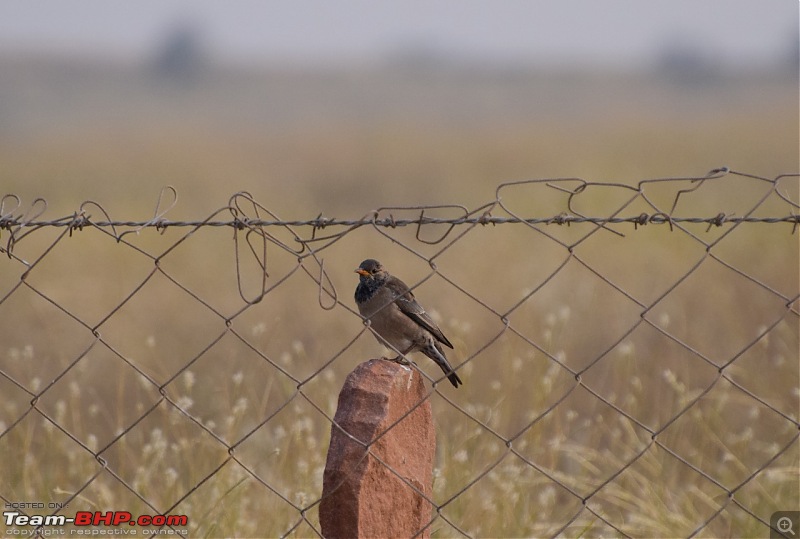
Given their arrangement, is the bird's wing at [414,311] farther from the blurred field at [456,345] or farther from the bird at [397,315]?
the blurred field at [456,345]

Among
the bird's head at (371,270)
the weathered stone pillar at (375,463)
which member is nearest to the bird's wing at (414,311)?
the bird's head at (371,270)

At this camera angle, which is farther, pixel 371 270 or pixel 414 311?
pixel 371 270

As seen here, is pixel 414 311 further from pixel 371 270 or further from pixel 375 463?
pixel 375 463

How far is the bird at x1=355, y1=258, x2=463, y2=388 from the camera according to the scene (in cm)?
427

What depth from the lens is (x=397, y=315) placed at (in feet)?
14.0

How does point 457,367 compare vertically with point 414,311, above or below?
below

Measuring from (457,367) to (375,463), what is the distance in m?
0.40

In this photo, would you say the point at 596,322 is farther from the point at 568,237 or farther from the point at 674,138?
the point at 674,138

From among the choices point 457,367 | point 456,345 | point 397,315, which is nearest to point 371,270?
point 397,315

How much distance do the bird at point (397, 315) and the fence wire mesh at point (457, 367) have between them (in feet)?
0.98

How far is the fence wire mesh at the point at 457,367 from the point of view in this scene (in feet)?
10.6

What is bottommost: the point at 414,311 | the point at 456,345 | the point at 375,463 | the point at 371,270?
the point at 375,463

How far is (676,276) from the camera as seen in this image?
971 cm

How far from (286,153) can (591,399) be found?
2317 cm
